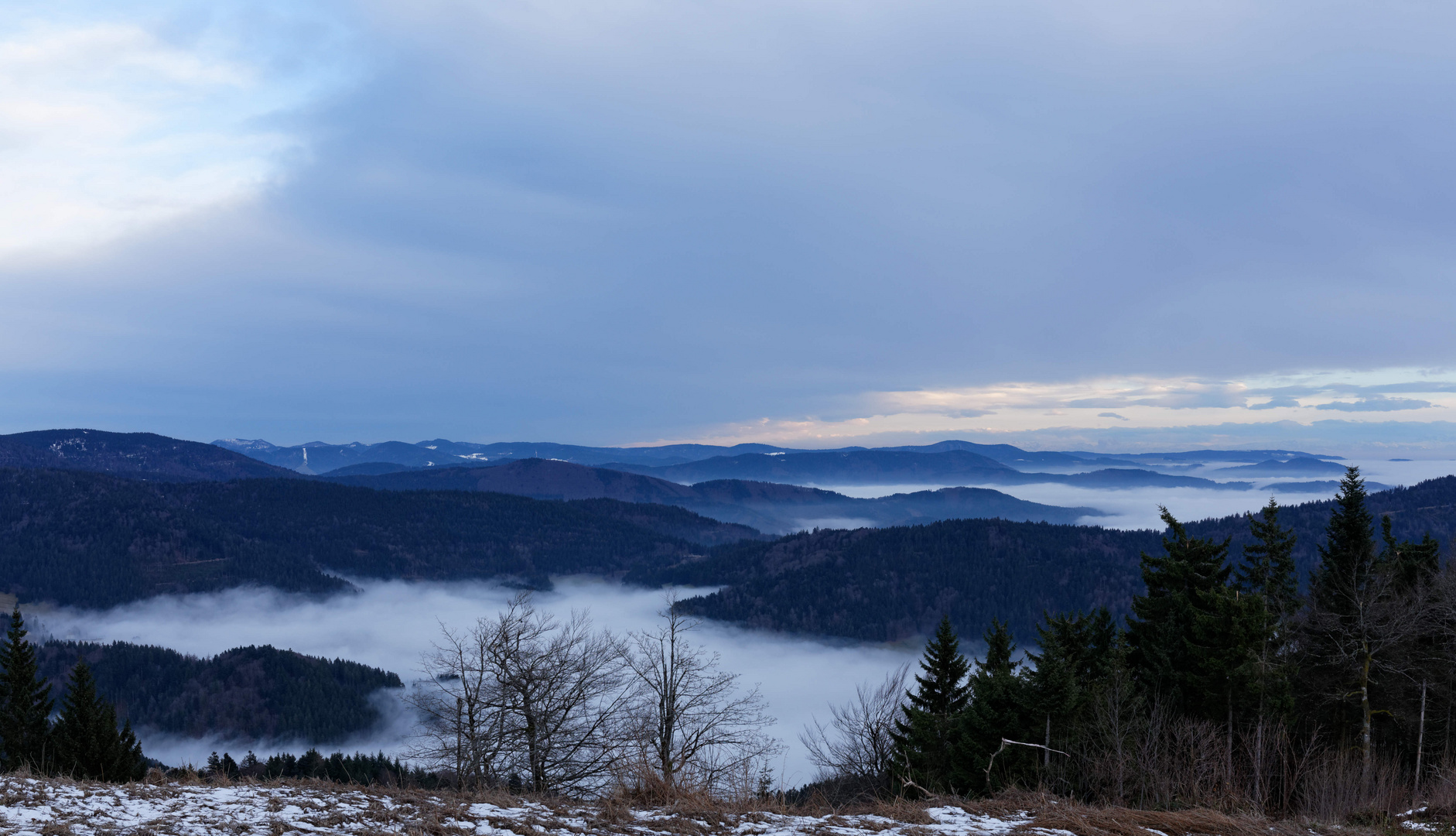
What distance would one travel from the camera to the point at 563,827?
8.62 meters

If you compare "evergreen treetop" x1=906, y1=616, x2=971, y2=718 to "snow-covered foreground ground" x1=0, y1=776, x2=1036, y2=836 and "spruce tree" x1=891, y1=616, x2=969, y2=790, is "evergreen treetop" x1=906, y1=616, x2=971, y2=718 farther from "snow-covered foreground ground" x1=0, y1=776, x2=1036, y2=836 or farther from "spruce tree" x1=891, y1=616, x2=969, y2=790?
"snow-covered foreground ground" x1=0, y1=776, x2=1036, y2=836

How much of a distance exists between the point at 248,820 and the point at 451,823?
239cm

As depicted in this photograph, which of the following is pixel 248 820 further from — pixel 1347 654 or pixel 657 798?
pixel 1347 654

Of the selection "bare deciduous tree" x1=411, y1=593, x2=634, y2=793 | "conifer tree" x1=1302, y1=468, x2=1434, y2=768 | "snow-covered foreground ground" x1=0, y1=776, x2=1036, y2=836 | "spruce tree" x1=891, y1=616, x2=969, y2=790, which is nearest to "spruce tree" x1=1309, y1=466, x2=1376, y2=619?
"conifer tree" x1=1302, y1=468, x2=1434, y2=768

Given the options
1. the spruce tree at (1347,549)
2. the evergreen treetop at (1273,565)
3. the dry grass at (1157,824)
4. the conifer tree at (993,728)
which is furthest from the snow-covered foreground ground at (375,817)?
the evergreen treetop at (1273,565)

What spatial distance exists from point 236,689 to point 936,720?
18251 cm

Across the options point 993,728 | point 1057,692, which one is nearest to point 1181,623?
point 1057,692

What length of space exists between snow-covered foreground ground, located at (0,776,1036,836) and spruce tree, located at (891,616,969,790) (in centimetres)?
2034

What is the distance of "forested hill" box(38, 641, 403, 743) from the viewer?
153 m

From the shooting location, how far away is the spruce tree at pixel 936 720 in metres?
32.8

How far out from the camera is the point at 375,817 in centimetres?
876

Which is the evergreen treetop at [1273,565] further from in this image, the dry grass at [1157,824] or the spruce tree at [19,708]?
the spruce tree at [19,708]

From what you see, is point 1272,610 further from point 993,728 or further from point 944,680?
point 993,728

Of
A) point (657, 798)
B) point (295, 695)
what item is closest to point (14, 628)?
point (657, 798)
